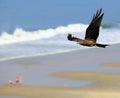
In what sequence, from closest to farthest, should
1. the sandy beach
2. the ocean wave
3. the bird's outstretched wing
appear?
the bird's outstretched wing
the sandy beach
the ocean wave

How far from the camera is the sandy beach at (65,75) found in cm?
1429

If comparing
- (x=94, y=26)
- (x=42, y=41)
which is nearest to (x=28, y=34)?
(x=42, y=41)

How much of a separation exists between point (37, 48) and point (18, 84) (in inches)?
408

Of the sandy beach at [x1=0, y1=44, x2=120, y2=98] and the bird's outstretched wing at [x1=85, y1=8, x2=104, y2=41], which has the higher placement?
the bird's outstretched wing at [x1=85, y1=8, x2=104, y2=41]

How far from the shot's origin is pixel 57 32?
116 feet

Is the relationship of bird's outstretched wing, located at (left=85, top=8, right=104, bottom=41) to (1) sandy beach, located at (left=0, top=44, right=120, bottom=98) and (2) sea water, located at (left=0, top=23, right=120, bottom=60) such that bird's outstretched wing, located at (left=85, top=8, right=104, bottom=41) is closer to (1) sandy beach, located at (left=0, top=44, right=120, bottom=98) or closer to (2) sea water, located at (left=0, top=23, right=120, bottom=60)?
(1) sandy beach, located at (left=0, top=44, right=120, bottom=98)

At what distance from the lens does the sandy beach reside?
46.9ft

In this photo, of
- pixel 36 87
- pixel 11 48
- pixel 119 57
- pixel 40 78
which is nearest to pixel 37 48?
pixel 11 48

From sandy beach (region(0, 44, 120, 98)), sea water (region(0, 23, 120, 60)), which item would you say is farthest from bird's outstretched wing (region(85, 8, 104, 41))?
sea water (region(0, 23, 120, 60))

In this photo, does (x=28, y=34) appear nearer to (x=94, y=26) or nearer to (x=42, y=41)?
(x=42, y=41)

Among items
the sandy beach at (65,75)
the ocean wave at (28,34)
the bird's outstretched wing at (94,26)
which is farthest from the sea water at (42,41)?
the bird's outstretched wing at (94,26)

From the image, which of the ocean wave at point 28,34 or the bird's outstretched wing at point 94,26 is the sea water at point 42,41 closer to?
the ocean wave at point 28,34

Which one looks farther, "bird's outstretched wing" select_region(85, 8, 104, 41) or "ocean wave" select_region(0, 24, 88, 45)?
"ocean wave" select_region(0, 24, 88, 45)

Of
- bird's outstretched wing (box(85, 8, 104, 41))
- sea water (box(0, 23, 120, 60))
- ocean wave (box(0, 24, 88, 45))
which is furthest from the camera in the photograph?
ocean wave (box(0, 24, 88, 45))
